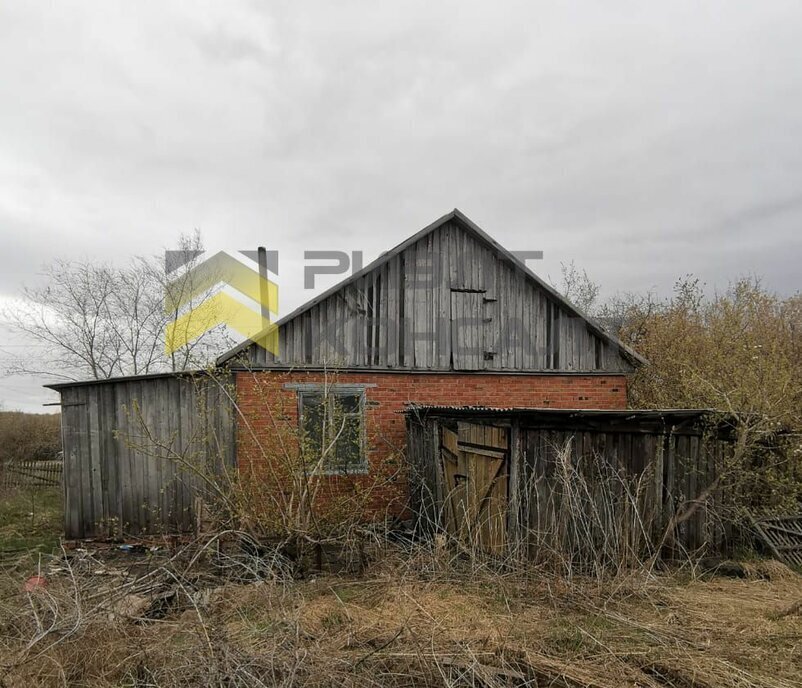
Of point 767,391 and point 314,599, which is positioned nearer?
point 314,599

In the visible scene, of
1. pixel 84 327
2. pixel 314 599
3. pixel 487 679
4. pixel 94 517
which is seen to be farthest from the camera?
pixel 84 327

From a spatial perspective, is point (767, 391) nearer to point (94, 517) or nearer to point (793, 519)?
point (793, 519)

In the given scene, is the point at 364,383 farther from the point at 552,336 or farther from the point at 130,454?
the point at 130,454

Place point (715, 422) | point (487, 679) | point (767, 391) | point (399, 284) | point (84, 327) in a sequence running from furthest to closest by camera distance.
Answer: point (84, 327)
point (399, 284)
point (767, 391)
point (715, 422)
point (487, 679)

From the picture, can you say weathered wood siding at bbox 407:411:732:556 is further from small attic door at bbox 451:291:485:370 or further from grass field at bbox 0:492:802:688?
small attic door at bbox 451:291:485:370

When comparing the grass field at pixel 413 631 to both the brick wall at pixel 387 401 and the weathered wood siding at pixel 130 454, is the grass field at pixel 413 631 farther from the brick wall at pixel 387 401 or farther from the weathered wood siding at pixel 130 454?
the weathered wood siding at pixel 130 454

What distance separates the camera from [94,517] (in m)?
Answer: 8.88

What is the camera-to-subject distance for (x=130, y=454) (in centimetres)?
898

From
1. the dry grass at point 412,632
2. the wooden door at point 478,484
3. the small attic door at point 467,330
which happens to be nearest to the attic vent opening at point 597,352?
the small attic door at point 467,330

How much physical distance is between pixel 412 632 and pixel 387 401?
619 cm

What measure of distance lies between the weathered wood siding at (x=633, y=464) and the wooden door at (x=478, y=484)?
0.74 feet

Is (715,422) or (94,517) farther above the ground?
(715,422)

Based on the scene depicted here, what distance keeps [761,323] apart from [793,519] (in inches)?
351

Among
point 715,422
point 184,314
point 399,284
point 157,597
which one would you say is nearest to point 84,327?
point 184,314
